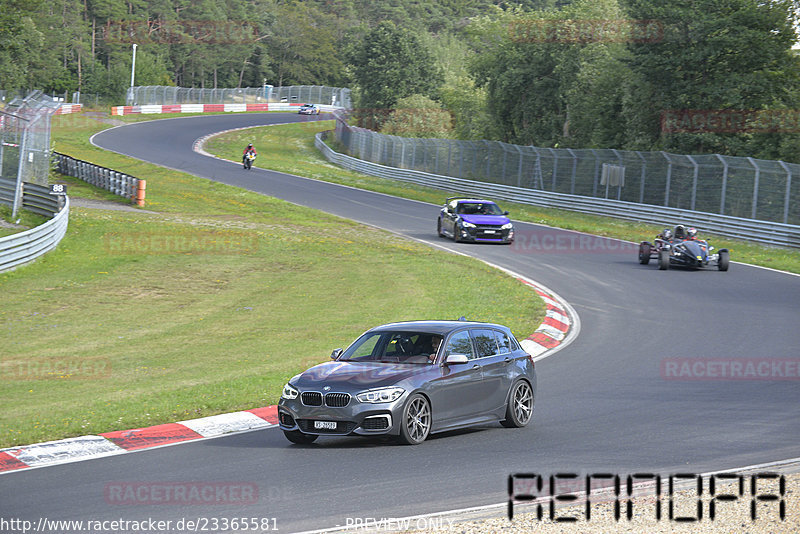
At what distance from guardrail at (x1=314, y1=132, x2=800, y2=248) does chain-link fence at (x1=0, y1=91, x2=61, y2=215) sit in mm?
22849

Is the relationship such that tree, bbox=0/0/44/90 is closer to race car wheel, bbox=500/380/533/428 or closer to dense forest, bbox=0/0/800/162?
dense forest, bbox=0/0/800/162

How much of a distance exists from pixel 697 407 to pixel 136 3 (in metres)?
151

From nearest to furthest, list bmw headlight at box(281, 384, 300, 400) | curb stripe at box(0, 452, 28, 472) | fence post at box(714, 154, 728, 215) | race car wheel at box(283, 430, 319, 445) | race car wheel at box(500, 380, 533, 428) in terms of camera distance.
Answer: curb stripe at box(0, 452, 28, 472) → bmw headlight at box(281, 384, 300, 400) → race car wheel at box(283, 430, 319, 445) → race car wheel at box(500, 380, 533, 428) → fence post at box(714, 154, 728, 215)

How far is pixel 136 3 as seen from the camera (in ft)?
497

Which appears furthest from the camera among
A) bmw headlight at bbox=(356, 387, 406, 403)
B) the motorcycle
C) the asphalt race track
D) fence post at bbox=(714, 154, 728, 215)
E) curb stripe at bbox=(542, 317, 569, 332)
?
the motorcycle

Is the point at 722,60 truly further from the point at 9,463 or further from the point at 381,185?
the point at 9,463

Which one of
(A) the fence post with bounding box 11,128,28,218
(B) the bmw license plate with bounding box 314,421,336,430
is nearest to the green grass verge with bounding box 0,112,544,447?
(A) the fence post with bounding box 11,128,28,218

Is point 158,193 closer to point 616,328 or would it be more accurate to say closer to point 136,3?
point 616,328

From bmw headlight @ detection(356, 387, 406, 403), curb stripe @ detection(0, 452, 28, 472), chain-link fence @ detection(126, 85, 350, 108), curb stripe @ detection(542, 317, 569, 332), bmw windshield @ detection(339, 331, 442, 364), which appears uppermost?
chain-link fence @ detection(126, 85, 350, 108)

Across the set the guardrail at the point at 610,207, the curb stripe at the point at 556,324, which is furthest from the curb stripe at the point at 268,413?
the guardrail at the point at 610,207

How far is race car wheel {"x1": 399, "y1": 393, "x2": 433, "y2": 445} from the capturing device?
34.6 ft

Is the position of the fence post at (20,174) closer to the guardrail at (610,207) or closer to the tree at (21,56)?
the guardrail at (610,207)

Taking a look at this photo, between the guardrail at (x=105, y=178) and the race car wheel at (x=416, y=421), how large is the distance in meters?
32.3

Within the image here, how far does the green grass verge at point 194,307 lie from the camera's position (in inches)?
534
